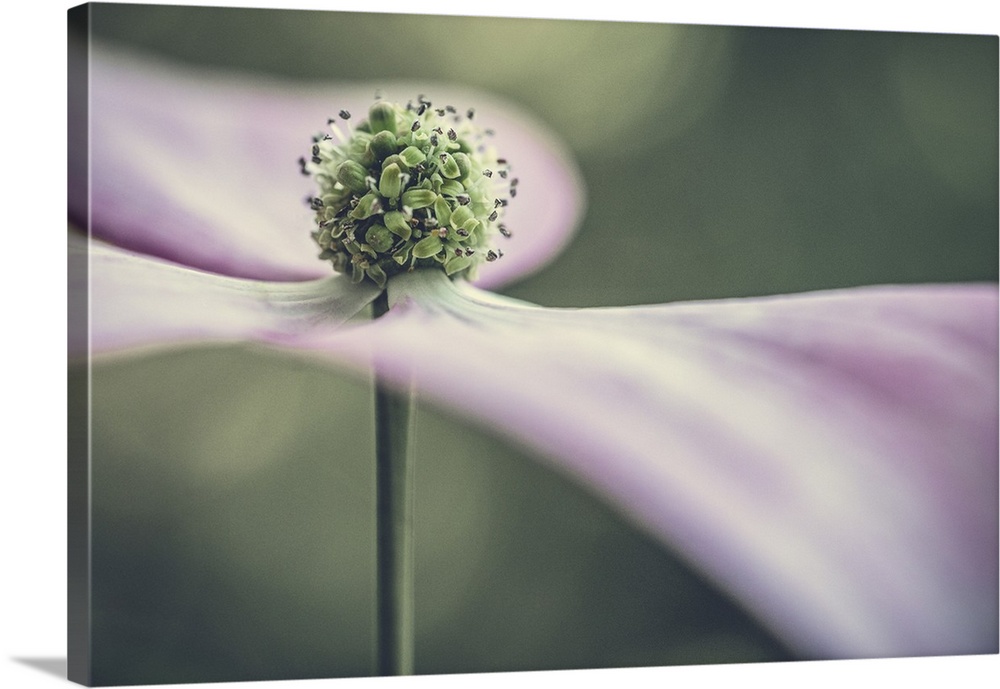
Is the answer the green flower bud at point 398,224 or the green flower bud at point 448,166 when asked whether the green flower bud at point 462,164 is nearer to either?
the green flower bud at point 448,166

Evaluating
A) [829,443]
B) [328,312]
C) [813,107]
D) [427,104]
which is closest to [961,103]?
[813,107]

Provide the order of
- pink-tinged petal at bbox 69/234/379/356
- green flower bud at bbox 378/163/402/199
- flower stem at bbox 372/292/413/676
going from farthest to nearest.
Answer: flower stem at bbox 372/292/413/676 → green flower bud at bbox 378/163/402/199 → pink-tinged petal at bbox 69/234/379/356

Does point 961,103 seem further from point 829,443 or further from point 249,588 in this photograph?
point 249,588

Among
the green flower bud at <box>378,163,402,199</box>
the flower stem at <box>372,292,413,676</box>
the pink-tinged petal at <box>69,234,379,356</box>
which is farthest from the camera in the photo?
the flower stem at <box>372,292,413,676</box>

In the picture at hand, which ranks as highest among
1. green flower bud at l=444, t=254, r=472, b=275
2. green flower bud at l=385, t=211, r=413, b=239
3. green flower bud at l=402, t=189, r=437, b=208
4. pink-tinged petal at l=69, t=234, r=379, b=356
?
green flower bud at l=402, t=189, r=437, b=208

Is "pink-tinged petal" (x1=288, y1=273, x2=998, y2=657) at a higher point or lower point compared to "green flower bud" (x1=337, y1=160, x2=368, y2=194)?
lower

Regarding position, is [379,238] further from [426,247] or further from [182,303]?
[182,303]

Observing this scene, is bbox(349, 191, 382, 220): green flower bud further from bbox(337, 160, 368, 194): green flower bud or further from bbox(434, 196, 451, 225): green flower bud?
bbox(434, 196, 451, 225): green flower bud

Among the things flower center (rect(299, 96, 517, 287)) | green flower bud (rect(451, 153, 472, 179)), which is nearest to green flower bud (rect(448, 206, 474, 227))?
flower center (rect(299, 96, 517, 287))

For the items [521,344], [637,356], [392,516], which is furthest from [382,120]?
[392,516]
